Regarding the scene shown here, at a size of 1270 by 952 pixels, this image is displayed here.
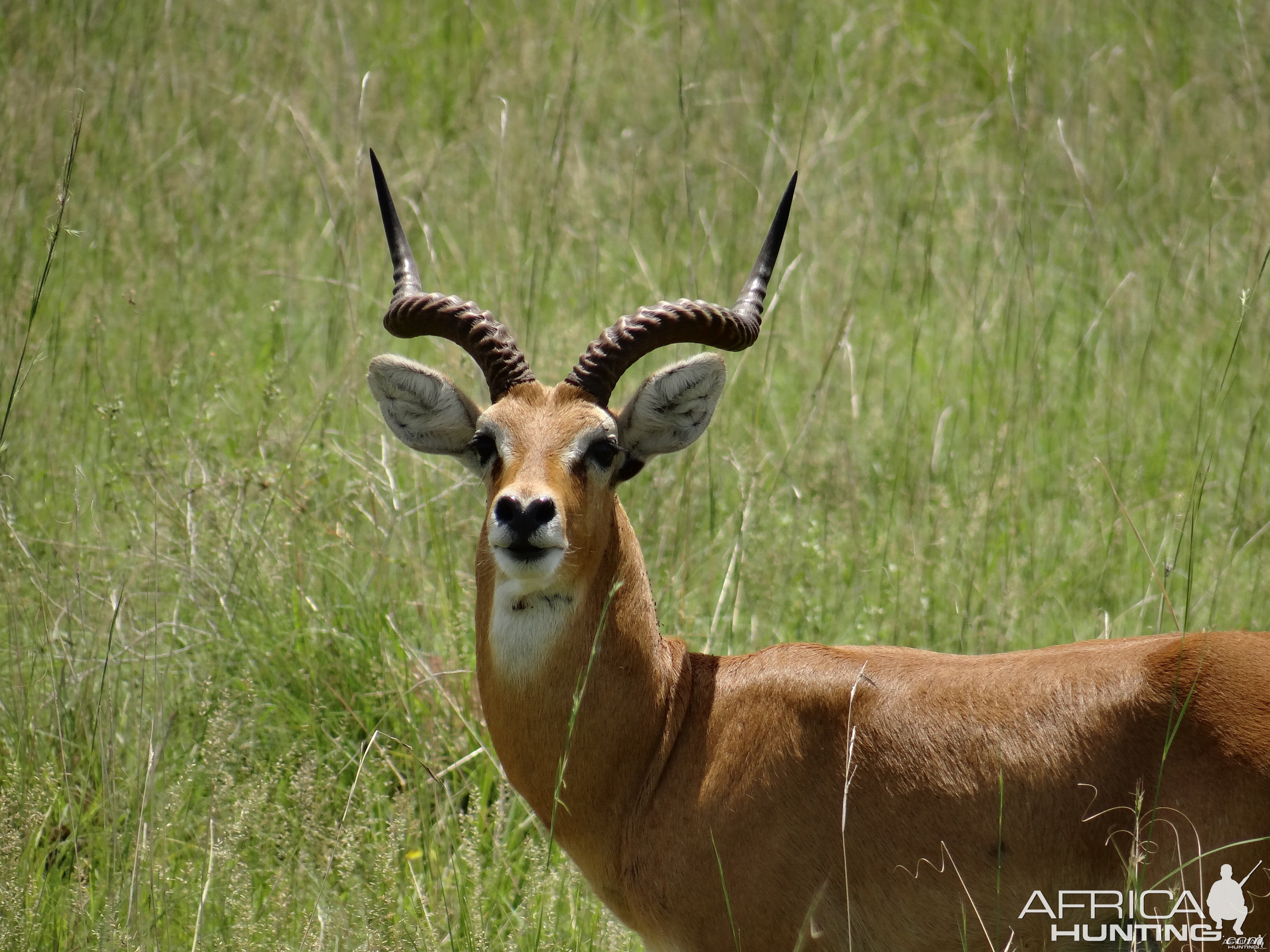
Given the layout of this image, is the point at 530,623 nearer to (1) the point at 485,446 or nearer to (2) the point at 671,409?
(1) the point at 485,446

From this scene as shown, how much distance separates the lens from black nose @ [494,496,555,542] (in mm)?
3607

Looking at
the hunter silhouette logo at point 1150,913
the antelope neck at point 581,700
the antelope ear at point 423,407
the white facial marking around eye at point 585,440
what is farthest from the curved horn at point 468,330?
the hunter silhouette logo at point 1150,913

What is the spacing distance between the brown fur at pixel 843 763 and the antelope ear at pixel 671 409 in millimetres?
276

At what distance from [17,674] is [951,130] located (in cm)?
856

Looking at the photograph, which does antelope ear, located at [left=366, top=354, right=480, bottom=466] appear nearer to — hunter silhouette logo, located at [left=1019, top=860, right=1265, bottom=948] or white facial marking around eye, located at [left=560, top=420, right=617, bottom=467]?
white facial marking around eye, located at [left=560, top=420, right=617, bottom=467]

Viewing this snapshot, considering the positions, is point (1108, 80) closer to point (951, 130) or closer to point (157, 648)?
point (951, 130)

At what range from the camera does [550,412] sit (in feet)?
13.3

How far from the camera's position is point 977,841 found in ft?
11.3

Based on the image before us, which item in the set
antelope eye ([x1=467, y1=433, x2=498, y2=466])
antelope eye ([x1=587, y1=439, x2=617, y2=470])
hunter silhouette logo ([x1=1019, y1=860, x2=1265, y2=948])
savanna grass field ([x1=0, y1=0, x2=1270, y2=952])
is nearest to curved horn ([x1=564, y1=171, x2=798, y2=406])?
antelope eye ([x1=587, y1=439, x2=617, y2=470])

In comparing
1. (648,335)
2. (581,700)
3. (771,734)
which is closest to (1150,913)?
(771,734)

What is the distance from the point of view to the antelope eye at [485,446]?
162 inches

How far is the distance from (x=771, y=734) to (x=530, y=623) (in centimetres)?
80

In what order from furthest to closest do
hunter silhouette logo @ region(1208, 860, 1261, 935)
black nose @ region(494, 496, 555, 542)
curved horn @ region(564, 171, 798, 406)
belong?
curved horn @ region(564, 171, 798, 406)
black nose @ region(494, 496, 555, 542)
hunter silhouette logo @ region(1208, 860, 1261, 935)

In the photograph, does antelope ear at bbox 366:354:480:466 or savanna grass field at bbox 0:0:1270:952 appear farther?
savanna grass field at bbox 0:0:1270:952
